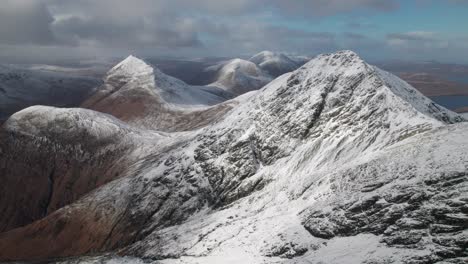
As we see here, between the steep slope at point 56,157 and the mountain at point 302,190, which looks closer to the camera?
the mountain at point 302,190

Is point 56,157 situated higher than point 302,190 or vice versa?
point 302,190

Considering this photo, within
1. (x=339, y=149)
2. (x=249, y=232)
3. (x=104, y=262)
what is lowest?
(x=104, y=262)

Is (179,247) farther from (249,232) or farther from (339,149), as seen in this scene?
(339,149)

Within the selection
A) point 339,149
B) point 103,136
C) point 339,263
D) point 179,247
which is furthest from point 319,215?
point 103,136

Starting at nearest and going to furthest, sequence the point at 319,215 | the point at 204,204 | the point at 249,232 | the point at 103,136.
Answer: the point at 319,215, the point at 249,232, the point at 204,204, the point at 103,136

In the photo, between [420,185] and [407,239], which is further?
[420,185]

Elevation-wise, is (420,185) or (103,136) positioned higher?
(420,185)

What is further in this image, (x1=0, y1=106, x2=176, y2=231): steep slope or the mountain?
(x1=0, y1=106, x2=176, y2=231): steep slope

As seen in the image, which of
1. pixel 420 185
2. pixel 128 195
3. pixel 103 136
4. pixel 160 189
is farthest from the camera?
pixel 103 136
